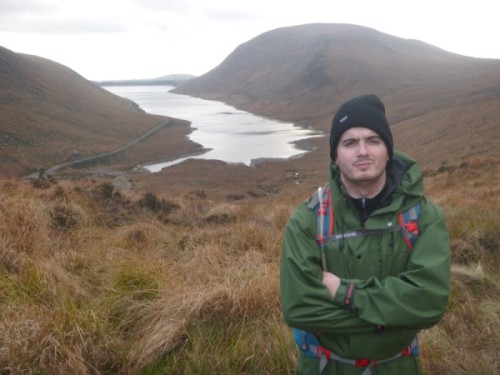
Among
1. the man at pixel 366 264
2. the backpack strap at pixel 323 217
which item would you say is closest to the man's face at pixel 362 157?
the man at pixel 366 264

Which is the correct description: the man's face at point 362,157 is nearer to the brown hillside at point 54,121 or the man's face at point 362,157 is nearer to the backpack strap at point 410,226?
the backpack strap at point 410,226

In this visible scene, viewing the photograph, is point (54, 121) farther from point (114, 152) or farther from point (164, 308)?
point (164, 308)

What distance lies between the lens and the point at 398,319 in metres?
2.43

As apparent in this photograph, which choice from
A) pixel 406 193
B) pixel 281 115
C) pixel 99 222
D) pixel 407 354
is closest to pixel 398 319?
pixel 407 354

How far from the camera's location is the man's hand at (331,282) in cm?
256

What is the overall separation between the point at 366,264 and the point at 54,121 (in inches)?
2968

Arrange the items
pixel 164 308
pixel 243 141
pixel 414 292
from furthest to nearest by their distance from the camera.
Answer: pixel 243 141
pixel 164 308
pixel 414 292

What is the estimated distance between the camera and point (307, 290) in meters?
2.54

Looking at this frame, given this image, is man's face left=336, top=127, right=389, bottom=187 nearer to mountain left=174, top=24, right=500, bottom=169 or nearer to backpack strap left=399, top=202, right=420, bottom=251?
backpack strap left=399, top=202, right=420, bottom=251

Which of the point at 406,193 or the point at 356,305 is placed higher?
the point at 406,193

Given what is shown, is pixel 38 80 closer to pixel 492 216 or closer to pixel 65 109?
pixel 65 109

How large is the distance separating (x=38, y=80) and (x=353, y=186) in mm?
96177

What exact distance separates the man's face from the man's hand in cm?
50

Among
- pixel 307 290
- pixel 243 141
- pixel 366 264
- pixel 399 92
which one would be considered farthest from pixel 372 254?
pixel 399 92
